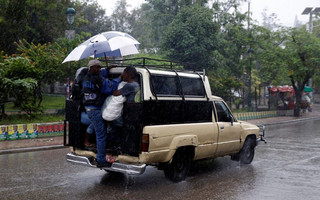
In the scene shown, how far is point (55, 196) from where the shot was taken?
6.58m

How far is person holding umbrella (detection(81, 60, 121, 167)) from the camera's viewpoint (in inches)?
278

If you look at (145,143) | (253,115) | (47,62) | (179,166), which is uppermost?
(47,62)

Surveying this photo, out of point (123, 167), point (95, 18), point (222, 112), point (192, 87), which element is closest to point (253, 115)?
point (222, 112)

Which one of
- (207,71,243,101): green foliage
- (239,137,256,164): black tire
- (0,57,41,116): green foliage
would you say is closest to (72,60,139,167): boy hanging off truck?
(239,137,256,164): black tire

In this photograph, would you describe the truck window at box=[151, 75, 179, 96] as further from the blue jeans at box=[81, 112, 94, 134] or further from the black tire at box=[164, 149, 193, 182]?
the blue jeans at box=[81, 112, 94, 134]

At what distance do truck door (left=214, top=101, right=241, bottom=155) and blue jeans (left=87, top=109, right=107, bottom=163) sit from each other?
2864 millimetres

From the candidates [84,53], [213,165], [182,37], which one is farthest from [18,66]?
[182,37]

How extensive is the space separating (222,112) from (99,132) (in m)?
3.25

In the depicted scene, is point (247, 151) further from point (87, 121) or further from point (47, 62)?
point (47, 62)

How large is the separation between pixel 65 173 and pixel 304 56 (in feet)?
81.2

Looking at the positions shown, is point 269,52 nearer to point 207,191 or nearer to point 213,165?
point 213,165

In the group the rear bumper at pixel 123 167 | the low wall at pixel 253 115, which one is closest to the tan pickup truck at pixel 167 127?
the rear bumper at pixel 123 167

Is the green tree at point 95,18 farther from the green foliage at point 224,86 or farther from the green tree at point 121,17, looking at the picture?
the green foliage at point 224,86

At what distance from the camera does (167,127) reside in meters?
7.15
